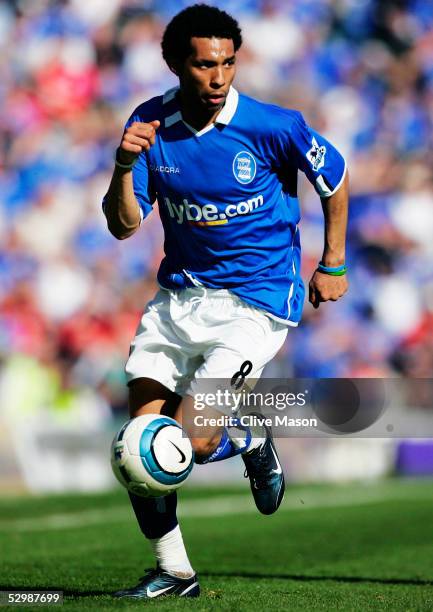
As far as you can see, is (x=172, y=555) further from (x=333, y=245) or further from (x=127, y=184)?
(x=127, y=184)

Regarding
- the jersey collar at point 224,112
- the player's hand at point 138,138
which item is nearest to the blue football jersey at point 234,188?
the jersey collar at point 224,112

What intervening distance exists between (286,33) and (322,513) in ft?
26.9

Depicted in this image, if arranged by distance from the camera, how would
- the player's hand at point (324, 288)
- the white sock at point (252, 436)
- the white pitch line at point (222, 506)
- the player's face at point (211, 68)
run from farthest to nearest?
the white pitch line at point (222, 506)
the white sock at point (252, 436)
the player's hand at point (324, 288)
the player's face at point (211, 68)

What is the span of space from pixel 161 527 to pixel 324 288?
134 centimetres

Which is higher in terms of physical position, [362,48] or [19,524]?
[362,48]

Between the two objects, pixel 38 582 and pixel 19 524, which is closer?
pixel 38 582

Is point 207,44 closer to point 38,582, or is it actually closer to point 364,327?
point 38,582

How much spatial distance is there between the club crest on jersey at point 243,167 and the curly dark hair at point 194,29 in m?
0.46

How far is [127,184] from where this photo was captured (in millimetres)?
4684

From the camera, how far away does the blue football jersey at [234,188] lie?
4.80 meters

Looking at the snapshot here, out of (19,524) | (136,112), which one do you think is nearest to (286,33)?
(19,524)

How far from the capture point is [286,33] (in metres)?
16.6

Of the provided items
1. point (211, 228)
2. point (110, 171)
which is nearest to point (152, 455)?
point (211, 228)

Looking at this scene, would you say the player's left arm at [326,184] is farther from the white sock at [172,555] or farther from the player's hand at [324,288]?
the white sock at [172,555]
